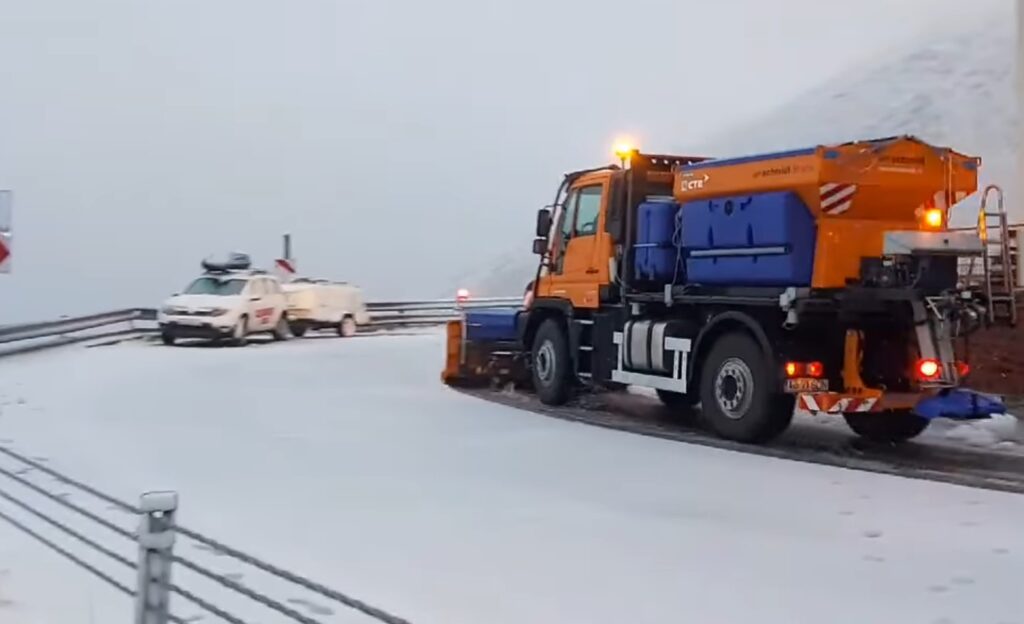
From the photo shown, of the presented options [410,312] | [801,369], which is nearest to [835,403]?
[801,369]

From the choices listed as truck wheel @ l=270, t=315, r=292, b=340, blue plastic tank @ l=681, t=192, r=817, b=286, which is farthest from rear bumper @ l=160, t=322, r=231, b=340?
blue plastic tank @ l=681, t=192, r=817, b=286

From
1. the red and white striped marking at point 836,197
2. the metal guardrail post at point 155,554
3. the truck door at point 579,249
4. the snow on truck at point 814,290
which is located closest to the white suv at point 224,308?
the truck door at point 579,249

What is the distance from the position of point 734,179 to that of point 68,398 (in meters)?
8.41

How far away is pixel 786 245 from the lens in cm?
1125

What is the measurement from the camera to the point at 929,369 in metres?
11.1

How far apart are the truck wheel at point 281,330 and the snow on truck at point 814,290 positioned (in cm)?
1542

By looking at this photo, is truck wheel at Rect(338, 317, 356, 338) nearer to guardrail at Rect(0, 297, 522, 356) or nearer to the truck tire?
guardrail at Rect(0, 297, 522, 356)

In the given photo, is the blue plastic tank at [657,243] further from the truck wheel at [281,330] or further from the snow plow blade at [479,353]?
the truck wheel at [281,330]

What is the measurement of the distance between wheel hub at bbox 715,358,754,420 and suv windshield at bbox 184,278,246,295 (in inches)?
626

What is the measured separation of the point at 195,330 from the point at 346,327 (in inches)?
212

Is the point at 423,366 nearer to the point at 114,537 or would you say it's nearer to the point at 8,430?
the point at 8,430

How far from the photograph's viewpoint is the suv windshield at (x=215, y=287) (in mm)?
26078

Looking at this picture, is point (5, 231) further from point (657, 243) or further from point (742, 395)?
point (742, 395)

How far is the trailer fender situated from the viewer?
11.5 m
